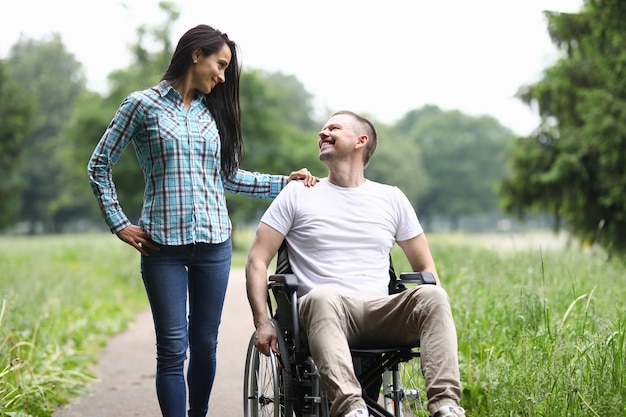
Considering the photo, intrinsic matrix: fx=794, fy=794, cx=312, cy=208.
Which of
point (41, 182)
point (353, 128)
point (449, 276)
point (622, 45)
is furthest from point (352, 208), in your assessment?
point (41, 182)

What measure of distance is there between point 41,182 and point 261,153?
78.7 feet

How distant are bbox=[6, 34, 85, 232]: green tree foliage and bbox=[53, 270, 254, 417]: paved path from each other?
3833 centimetres

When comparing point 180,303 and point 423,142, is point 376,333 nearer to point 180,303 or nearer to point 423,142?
point 180,303

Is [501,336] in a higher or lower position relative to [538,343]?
lower

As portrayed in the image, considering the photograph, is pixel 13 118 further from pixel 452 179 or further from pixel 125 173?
pixel 452 179

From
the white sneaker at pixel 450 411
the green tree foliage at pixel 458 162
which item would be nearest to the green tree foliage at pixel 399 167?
the green tree foliage at pixel 458 162

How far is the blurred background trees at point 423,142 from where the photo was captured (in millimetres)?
10234

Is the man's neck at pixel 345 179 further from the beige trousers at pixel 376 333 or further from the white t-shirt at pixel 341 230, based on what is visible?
the beige trousers at pixel 376 333

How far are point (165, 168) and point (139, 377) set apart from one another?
10.4 feet

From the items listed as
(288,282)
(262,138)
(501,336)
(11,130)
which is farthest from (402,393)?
(262,138)

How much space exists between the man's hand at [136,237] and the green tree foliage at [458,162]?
5378cm

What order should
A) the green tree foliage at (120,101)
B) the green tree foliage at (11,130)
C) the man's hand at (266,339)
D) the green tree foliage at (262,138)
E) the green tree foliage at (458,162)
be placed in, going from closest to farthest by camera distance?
1. the man's hand at (266,339)
2. the green tree foliage at (11,130)
3. the green tree foliage at (120,101)
4. the green tree foliage at (262,138)
5. the green tree foliage at (458,162)

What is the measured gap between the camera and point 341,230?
321 centimetres

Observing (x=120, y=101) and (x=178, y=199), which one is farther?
(x=120, y=101)
